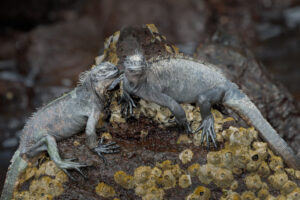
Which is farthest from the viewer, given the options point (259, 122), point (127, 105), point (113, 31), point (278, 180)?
point (113, 31)

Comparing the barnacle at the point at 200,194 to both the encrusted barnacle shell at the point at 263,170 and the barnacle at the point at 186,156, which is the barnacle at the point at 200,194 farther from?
the encrusted barnacle shell at the point at 263,170

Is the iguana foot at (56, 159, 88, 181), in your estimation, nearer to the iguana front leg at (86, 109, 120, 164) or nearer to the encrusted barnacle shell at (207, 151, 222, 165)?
the iguana front leg at (86, 109, 120, 164)

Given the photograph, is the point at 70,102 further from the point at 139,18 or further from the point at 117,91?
the point at 139,18

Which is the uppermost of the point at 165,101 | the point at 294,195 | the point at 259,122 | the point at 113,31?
the point at 113,31

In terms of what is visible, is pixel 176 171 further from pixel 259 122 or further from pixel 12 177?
pixel 12 177

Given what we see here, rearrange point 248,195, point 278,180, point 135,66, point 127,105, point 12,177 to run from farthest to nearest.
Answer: point 127,105, point 12,177, point 135,66, point 278,180, point 248,195

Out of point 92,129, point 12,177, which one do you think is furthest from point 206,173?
point 12,177

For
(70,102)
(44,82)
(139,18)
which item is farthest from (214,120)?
(139,18)
